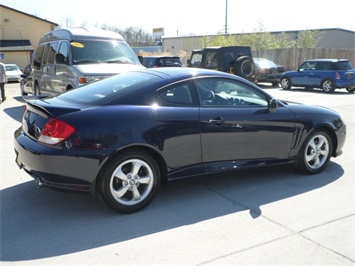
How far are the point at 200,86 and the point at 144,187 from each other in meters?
1.38

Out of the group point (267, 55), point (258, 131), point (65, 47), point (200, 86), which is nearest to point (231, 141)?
point (258, 131)

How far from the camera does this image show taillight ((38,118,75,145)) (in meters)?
3.59

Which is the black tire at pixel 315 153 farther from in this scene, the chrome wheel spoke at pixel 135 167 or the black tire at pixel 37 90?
the black tire at pixel 37 90

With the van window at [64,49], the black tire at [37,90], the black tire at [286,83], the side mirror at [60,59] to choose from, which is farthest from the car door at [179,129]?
the black tire at [286,83]

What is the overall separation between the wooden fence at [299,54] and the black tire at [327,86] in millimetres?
8934

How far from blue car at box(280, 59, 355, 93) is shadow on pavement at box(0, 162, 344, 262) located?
524 inches

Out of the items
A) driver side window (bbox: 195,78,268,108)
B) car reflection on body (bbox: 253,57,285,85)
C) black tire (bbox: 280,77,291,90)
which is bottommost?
black tire (bbox: 280,77,291,90)

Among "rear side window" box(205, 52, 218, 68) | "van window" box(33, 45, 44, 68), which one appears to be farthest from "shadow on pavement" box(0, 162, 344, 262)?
"rear side window" box(205, 52, 218, 68)

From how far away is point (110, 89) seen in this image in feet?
14.2

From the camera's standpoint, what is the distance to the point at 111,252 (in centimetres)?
315

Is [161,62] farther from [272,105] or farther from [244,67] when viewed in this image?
[272,105]

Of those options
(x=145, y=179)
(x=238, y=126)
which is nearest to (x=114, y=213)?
(x=145, y=179)

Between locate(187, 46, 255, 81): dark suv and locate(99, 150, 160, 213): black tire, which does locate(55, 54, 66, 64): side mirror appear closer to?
locate(99, 150, 160, 213): black tire

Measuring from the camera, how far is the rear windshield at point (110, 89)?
13.4ft
